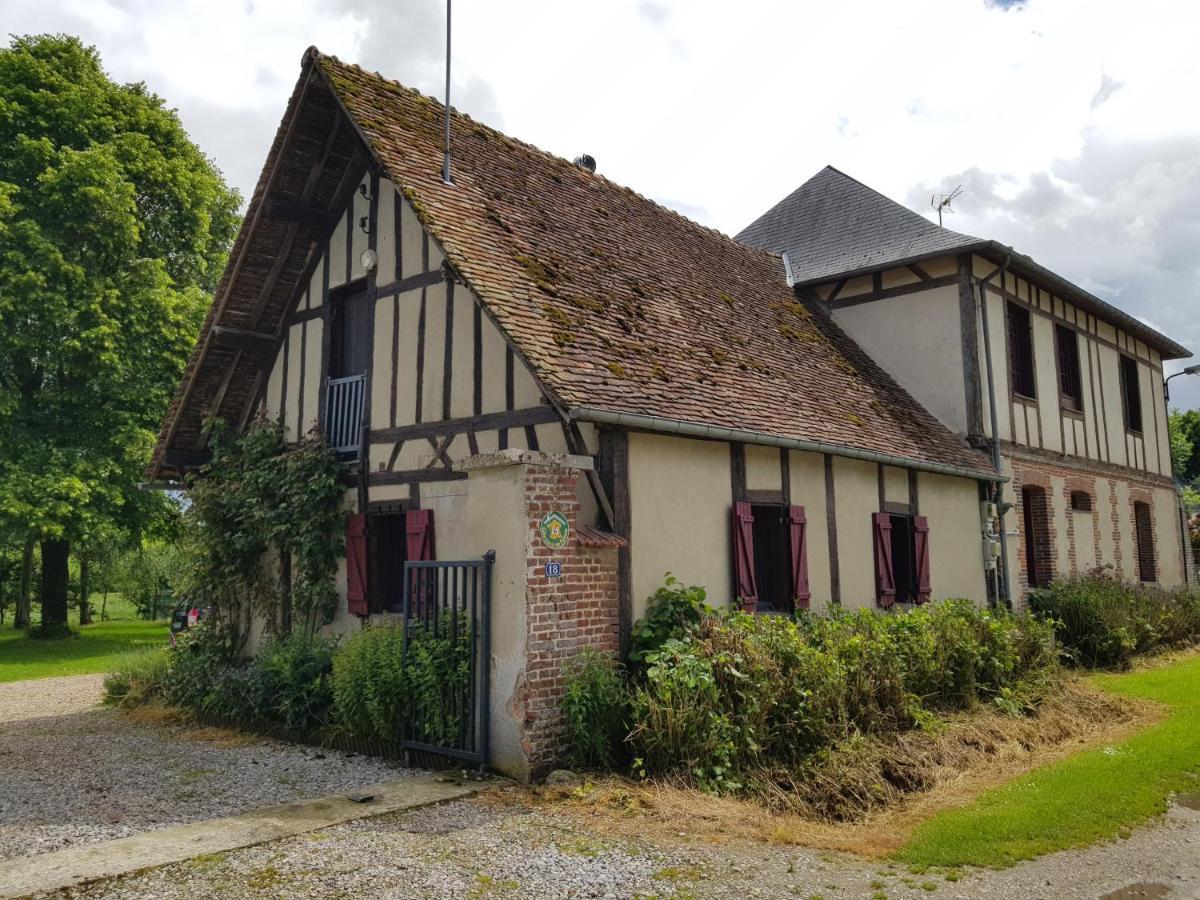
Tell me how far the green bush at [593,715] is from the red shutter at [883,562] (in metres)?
4.70

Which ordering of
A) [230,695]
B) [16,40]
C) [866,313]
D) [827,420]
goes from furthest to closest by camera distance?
1. [16,40]
2. [866,313]
3. [827,420]
4. [230,695]

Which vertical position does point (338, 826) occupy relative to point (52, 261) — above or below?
below

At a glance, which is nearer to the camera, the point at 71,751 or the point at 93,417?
the point at 71,751

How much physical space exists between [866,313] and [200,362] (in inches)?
363

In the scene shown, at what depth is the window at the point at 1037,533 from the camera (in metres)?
13.6

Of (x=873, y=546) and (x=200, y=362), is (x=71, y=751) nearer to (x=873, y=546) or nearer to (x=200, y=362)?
(x=200, y=362)

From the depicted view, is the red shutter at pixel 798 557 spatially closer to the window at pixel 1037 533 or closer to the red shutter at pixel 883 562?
the red shutter at pixel 883 562

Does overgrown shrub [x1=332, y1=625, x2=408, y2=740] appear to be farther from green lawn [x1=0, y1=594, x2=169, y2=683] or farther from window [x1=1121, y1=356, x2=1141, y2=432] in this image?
window [x1=1121, y1=356, x2=1141, y2=432]

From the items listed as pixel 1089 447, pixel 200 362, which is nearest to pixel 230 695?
pixel 200 362

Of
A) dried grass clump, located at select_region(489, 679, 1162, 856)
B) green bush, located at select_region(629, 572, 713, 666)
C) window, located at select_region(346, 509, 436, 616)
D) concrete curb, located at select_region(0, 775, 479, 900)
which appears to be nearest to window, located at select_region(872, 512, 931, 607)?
dried grass clump, located at select_region(489, 679, 1162, 856)

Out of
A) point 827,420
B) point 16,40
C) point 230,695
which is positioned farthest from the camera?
point 16,40

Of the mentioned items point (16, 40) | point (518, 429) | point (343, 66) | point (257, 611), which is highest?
point (16, 40)

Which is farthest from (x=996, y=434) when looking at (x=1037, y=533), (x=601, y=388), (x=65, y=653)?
(x=65, y=653)

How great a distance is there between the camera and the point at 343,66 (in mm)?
10008
